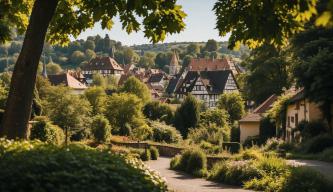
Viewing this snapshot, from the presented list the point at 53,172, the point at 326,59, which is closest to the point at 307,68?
the point at 326,59

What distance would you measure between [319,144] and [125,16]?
22.0m

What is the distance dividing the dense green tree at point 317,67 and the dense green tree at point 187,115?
84.5 feet

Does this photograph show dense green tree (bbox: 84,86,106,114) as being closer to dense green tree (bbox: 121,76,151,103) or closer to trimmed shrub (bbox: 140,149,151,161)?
dense green tree (bbox: 121,76,151,103)

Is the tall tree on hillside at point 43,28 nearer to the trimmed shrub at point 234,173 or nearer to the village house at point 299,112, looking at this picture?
the trimmed shrub at point 234,173

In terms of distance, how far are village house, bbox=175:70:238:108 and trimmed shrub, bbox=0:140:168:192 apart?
88.6 meters

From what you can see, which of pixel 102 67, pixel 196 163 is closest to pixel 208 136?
pixel 196 163

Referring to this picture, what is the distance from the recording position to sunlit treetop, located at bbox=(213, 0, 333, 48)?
10086 millimetres

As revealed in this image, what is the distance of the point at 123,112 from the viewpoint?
5906 centimetres

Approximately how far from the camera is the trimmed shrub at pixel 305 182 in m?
15.1

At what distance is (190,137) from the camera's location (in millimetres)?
50125

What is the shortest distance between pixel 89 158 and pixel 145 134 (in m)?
46.0

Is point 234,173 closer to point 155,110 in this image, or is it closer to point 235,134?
point 235,134

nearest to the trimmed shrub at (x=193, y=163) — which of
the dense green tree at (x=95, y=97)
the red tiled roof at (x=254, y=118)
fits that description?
the red tiled roof at (x=254, y=118)

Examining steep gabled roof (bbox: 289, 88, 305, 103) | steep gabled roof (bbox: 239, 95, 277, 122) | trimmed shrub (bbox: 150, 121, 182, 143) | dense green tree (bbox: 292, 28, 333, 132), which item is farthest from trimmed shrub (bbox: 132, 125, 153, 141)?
dense green tree (bbox: 292, 28, 333, 132)
